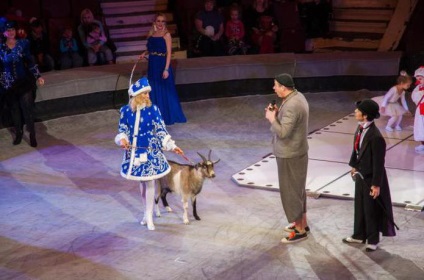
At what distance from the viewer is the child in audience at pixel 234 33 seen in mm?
13898

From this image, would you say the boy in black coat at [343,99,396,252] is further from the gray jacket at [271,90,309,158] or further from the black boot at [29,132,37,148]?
the black boot at [29,132,37,148]

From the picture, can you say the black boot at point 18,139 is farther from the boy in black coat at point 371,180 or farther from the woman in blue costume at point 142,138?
the boy in black coat at point 371,180

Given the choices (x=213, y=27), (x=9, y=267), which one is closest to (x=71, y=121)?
(x=213, y=27)

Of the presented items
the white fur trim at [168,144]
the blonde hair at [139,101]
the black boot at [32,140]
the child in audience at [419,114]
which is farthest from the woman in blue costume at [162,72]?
the white fur trim at [168,144]

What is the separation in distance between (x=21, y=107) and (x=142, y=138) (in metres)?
3.57

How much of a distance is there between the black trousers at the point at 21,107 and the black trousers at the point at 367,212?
16.3 ft

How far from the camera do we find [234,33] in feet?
Result: 45.7

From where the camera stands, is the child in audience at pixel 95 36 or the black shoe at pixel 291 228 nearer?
the black shoe at pixel 291 228

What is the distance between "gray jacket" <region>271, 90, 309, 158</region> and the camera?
6.57 meters

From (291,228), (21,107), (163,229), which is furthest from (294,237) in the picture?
(21,107)

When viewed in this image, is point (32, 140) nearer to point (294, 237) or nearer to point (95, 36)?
point (95, 36)

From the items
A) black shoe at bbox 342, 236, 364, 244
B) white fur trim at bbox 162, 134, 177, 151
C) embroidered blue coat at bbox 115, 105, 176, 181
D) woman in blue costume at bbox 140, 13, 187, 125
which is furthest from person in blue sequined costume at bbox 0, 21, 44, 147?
black shoe at bbox 342, 236, 364, 244

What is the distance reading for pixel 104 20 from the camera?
1449 centimetres

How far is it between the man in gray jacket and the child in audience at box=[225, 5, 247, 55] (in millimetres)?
7258
